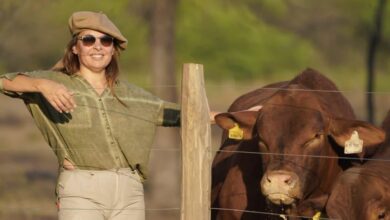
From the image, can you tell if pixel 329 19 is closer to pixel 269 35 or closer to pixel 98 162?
pixel 269 35

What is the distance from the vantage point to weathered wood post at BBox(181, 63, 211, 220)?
8.21 metres

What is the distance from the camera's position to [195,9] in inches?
1023

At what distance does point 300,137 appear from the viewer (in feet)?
29.7

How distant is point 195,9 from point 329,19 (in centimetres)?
860

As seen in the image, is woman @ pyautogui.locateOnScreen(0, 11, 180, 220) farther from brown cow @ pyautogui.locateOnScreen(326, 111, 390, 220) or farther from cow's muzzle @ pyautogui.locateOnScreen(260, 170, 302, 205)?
brown cow @ pyautogui.locateOnScreen(326, 111, 390, 220)

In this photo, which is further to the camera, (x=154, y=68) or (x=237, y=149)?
(x=154, y=68)

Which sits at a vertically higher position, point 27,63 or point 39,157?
point 27,63

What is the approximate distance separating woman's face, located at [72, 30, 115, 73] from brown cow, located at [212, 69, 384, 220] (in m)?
1.06

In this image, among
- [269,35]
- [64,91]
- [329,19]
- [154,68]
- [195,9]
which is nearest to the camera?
[64,91]

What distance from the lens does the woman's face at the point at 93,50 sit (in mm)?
8445

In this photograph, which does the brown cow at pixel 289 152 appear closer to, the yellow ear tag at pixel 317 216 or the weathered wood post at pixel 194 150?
the yellow ear tag at pixel 317 216

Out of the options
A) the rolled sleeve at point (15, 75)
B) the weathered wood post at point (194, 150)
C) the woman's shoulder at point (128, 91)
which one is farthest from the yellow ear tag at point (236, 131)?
the rolled sleeve at point (15, 75)

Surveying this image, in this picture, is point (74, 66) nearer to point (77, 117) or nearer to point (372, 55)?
point (77, 117)

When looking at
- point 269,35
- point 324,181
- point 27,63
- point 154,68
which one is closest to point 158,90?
point 154,68
